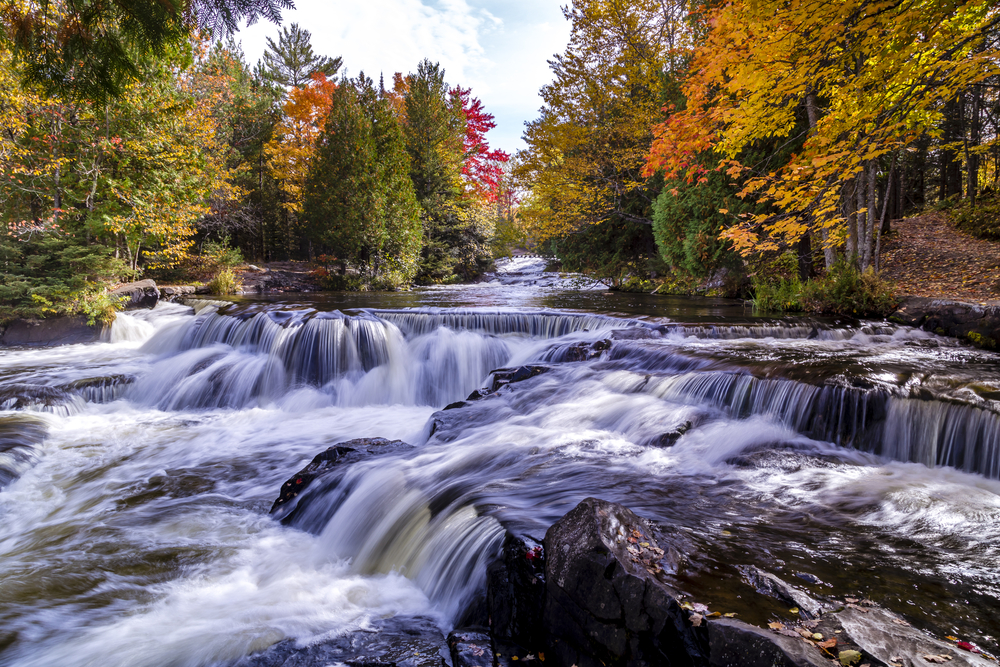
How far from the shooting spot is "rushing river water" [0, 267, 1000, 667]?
Answer: 260 cm

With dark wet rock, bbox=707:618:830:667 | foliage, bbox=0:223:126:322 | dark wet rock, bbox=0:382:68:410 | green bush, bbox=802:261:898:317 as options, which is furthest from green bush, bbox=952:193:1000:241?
foliage, bbox=0:223:126:322

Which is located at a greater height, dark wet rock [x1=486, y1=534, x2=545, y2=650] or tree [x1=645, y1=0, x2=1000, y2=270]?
tree [x1=645, y1=0, x2=1000, y2=270]

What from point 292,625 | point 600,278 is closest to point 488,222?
point 600,278

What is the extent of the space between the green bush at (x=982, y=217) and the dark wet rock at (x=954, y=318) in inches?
332

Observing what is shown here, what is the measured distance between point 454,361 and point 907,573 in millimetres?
6666

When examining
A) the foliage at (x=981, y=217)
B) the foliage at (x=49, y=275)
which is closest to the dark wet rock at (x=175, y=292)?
the foliage at (x=49, y=275)

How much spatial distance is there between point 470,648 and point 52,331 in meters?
12.1

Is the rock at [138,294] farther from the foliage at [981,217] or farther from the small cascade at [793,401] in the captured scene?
the foliage at [981,217]

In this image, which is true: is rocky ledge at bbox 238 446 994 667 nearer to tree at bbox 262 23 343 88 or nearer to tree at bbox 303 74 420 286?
tree at bbox 303 74 420 286

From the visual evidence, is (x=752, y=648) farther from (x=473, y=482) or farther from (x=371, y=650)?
(x=473, y=482)

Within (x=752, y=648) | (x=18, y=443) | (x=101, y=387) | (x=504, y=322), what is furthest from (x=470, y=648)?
(x=101, y=387)

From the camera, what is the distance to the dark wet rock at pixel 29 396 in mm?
6324

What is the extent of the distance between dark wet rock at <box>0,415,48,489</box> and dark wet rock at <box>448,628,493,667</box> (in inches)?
195

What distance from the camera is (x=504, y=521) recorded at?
9.74 ft
